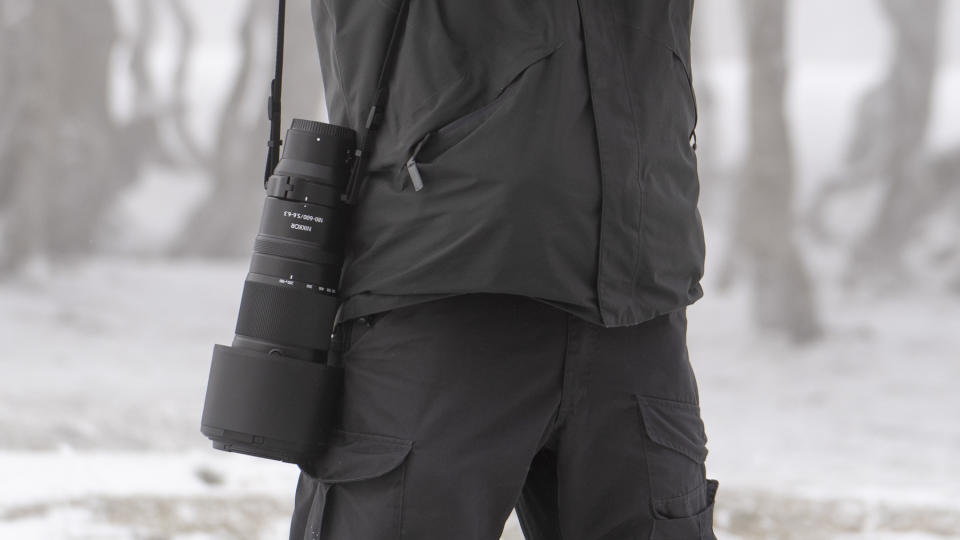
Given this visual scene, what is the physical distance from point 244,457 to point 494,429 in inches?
174

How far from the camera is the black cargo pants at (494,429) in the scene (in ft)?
3.97

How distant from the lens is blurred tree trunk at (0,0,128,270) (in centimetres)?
1070

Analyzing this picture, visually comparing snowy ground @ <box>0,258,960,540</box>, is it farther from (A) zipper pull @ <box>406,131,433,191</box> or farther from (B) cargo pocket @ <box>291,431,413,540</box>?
(A) zipper pull @ <box>406,131,433,191</box>

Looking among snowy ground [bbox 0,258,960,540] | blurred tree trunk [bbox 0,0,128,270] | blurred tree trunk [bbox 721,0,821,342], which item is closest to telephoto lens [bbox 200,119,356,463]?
snowy ground [bbox 0,258,960,540]

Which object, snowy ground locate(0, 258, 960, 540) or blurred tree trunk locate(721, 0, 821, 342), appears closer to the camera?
snowy ground locate(0, 258, 960, 540)

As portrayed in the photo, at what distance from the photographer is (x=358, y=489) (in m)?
1.23

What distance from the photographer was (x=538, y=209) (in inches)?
47.8

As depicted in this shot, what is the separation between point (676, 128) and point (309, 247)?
44cm

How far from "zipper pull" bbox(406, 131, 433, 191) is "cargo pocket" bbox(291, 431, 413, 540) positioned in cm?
26

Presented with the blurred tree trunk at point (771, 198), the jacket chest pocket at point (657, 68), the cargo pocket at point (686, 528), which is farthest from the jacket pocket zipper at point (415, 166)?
the blurred tree trunk at point (771, 198)

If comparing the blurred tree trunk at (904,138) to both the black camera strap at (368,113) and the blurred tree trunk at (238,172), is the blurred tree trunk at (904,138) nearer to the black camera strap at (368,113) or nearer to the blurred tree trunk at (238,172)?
the blurred tree trunk at (238,172)

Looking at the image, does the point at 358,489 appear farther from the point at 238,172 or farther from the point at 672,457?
the point at 238,172

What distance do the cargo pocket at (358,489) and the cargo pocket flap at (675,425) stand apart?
0.90ft

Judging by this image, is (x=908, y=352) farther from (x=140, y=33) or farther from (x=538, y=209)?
(x=140, y=33)
